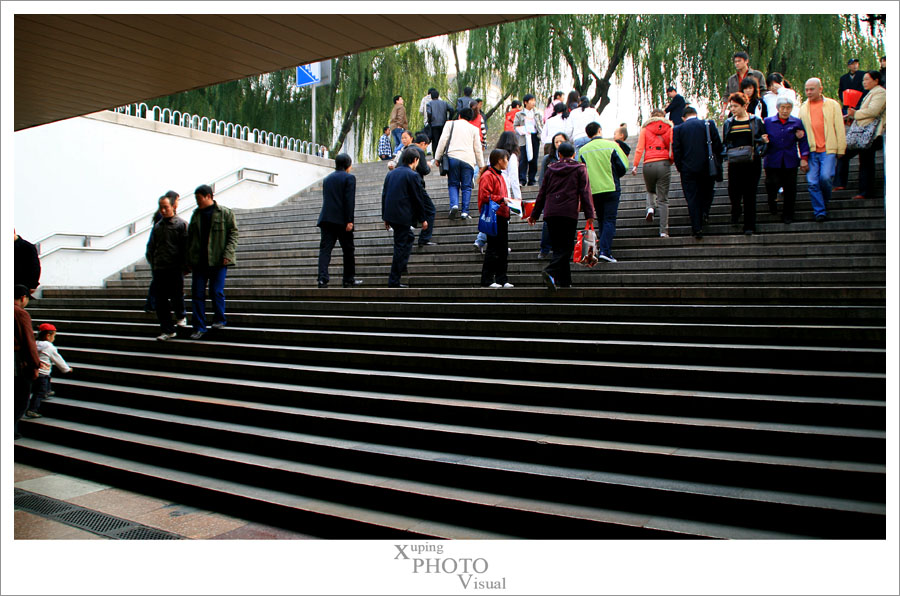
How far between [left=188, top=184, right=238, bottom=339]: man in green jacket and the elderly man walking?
684 centimetres

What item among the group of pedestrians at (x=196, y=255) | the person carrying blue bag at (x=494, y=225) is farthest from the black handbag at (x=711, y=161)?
the group of pedestrians at (x=196, y=255)

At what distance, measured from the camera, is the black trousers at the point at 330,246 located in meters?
8.76

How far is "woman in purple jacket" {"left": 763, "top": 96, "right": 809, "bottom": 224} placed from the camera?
8297 millimetres

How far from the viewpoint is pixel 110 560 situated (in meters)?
3.84

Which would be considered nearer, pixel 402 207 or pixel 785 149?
pixel 785 149

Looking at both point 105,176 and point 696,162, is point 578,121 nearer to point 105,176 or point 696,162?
point 696,162

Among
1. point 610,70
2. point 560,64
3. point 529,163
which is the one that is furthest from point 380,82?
point 529,163

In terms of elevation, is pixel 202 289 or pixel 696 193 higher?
pixel 696 193

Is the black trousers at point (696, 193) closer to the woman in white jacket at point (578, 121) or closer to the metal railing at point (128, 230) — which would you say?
the woman in white jacket at point (578, 121)

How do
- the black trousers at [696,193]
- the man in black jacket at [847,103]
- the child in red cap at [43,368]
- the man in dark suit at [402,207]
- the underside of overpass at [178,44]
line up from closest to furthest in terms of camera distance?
the underside of overpass at [178,44] → the child in red cap at [43,368] → the black trousers at [696,193] → the man in dark suit at [402,207] → the man in black jacket at [847,103]

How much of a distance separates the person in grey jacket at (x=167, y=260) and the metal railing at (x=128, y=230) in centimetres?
531

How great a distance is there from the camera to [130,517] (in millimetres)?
4512

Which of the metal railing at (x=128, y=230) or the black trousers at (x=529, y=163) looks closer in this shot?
the metal railing at (x=128, y=230)

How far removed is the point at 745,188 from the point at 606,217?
1.63 m
